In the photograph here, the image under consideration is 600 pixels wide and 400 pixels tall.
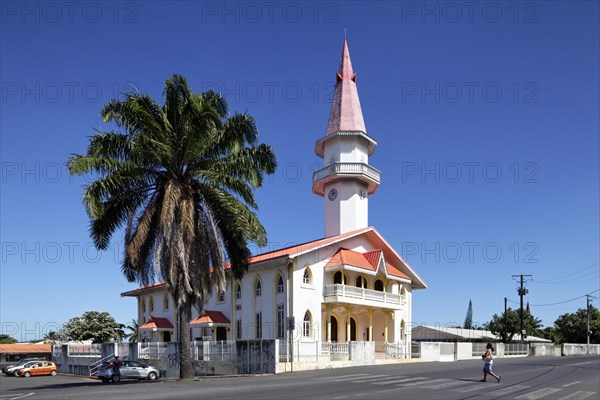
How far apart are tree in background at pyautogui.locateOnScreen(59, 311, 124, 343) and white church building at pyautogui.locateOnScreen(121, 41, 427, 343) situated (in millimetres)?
23134

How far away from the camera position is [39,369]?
40438 mm

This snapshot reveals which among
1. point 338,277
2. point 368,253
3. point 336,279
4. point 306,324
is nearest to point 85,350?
point 306,324

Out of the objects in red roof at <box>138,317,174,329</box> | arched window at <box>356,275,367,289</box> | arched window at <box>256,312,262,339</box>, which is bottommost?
red roof at <box>138,317,174,329</box>

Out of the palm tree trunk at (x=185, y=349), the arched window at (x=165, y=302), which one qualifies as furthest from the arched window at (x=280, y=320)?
the arched window at (x=165, y=302)

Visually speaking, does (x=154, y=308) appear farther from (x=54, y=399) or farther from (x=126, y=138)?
(x=54, y=399)

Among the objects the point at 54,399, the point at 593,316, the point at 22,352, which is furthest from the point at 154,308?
the point at 593,316

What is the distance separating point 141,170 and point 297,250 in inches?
482

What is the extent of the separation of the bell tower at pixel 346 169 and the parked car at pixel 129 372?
57.4 feet

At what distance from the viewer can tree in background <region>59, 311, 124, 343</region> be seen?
220 feet

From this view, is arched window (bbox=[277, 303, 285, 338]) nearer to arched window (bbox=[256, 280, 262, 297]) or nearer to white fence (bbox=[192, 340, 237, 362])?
arched window (bbox=[256, 280, 262, 297])

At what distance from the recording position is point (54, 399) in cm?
1803

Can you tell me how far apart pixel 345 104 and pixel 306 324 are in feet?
57.5

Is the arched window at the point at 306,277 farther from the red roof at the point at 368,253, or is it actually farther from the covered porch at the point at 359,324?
the covered porch at the point at 359,324

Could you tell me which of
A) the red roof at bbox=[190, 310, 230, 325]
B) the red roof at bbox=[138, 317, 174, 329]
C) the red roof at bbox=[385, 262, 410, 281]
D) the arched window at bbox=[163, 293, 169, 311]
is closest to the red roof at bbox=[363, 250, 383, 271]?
the red roof at bbox=[385, 262, 410, 281]
